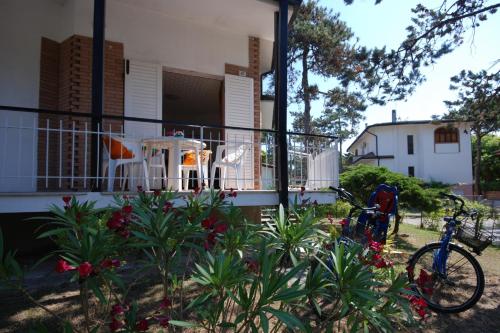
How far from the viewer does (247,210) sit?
23.5 feet

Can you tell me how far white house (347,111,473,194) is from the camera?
102ft

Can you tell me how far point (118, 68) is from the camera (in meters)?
7.20

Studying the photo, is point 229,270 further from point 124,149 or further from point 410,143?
point 410,143

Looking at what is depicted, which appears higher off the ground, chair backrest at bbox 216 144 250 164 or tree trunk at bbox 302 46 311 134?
tree trunk at bbox 302 46 311 134

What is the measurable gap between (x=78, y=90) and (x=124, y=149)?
1.91 m

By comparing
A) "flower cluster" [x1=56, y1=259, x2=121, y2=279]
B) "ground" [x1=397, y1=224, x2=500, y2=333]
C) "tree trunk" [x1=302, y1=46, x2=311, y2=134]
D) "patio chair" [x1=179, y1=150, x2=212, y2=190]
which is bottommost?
"ground" [x1=397, y1=224, x2=500, y2=333]

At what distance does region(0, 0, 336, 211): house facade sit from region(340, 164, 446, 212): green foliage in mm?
3665

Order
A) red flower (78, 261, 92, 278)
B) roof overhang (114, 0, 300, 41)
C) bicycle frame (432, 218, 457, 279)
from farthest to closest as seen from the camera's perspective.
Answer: roof overhang (114, 0, 300, 41) < bicycle frame (432, 218, 457, 279) < red flower (78, 261, 92, 278)

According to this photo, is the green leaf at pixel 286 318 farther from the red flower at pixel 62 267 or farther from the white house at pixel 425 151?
the white house at pixel 425 151

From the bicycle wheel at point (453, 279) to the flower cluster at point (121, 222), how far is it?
3177 mm

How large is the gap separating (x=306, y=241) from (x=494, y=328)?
8.86 ft

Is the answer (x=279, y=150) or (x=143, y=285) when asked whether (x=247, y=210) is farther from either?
(x=143, y=285)

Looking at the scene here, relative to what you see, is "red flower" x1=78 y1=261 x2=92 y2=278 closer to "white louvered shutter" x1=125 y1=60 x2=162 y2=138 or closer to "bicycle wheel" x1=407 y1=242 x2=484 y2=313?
"bicycle wheel" x1=407 y1=242 x2=484 y2=313

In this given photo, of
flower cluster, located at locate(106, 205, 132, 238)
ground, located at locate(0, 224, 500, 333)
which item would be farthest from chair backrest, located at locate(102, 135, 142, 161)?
flower cluster, located at locate(106, 205, 132, 238)
